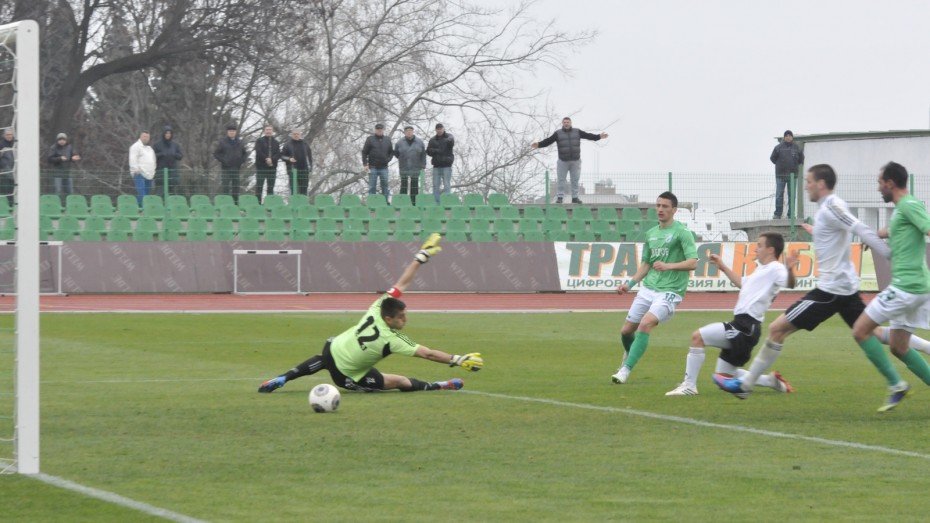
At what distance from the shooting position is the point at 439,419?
10328mm

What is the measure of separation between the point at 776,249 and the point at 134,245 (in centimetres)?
2061

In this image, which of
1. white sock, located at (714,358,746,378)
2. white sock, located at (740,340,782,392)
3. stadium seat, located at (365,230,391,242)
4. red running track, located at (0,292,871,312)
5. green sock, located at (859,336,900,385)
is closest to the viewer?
green sock, located at (859,336,900,385)

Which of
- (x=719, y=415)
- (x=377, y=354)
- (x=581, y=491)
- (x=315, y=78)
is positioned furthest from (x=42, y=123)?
(x=581, y=491)

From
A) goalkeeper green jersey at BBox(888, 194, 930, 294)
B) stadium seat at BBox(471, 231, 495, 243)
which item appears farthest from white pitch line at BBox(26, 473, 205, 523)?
stadium seat at BBox(471, 231, 495, 243)

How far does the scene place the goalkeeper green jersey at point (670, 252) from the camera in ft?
43.2

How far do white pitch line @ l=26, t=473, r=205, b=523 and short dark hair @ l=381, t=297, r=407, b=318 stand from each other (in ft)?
14.7

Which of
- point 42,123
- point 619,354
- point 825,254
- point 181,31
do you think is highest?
point 181,31

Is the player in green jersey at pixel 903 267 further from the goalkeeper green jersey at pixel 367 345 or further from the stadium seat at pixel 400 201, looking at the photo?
the stadium seat at pixel 400 201

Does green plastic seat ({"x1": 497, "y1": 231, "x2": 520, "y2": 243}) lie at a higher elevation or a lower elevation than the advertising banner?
higher

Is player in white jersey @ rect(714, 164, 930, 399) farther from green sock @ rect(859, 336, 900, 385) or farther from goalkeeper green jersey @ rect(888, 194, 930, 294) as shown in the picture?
goalkeeper green jersey @ rect(888, 194, 930, 294)

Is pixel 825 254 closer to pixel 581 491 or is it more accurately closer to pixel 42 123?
pixel 581 491

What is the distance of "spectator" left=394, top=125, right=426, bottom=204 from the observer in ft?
107

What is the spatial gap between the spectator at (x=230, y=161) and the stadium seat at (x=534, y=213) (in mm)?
7188

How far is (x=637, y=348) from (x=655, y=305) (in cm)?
47
